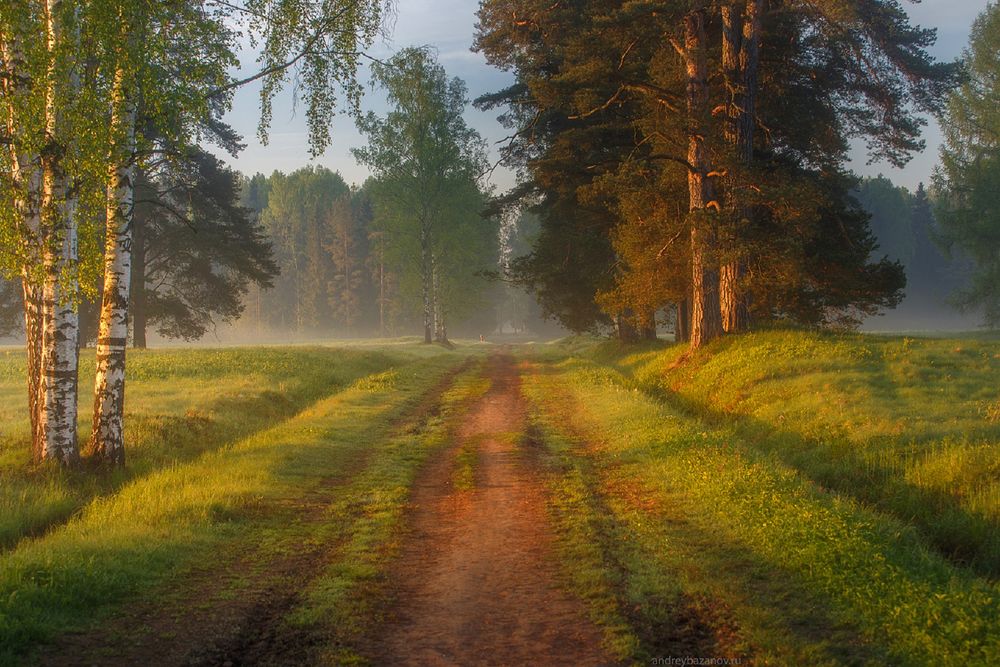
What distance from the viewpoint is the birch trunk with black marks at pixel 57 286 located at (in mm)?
9898

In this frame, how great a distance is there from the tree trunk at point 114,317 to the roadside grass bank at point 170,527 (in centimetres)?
94

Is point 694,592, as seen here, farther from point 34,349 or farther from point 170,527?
point 34,349

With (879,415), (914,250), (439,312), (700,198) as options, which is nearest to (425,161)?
(439,312)

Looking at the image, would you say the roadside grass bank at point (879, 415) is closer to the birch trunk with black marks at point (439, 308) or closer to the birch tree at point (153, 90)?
the birch tree at point (153, 90)

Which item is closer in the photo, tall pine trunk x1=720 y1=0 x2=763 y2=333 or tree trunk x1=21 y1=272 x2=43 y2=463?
tree trunk x1=21 y1=272 x2=43 y2=463

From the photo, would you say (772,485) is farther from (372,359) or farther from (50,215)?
(372,359)

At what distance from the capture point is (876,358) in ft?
48.7

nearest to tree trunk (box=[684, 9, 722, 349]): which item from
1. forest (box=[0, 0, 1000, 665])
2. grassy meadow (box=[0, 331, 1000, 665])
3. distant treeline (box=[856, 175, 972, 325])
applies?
forest (box=[0, 0, 1000, 665])

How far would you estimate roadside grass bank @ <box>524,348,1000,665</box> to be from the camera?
478 cm

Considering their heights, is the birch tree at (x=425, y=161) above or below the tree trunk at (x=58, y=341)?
above

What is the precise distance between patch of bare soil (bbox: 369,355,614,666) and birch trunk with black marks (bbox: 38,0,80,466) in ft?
18.7

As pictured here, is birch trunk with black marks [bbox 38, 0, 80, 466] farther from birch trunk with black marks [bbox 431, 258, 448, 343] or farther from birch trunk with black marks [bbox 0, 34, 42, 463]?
birch trunk with black marks [bbox 431, 258, 448, 343]

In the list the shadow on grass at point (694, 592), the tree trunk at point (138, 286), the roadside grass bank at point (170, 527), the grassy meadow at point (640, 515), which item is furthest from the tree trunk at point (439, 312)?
the shadow on grass at point (694, 592)

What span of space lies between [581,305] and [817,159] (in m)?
13.4
